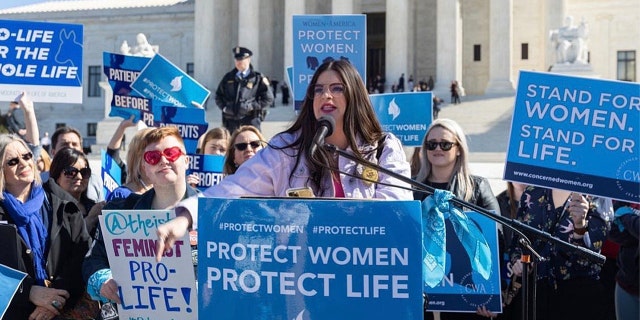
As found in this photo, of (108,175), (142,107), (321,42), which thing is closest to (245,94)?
(142,107)

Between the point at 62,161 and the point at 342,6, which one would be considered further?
the point at 342,6

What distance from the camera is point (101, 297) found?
15.8 ft

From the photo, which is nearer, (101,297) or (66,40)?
(101,297)

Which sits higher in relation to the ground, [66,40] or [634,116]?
[66,40]

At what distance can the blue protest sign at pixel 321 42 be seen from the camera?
10273mm

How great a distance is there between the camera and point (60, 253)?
233 inches

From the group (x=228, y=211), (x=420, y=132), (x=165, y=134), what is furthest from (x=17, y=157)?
(x=420, y=132)

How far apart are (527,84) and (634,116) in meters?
0.68

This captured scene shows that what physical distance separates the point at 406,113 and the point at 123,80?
3.87 meters

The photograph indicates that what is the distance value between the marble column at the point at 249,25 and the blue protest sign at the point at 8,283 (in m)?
41.5

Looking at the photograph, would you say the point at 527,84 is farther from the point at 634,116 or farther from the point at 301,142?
the point at 301,142

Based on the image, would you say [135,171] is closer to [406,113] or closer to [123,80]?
[406,113]

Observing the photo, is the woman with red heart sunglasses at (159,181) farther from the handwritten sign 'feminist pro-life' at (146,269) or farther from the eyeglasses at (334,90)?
the eyeglasses at (334,90)

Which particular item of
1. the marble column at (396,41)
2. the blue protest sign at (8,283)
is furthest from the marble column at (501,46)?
the blue protest sign at (8,283)
